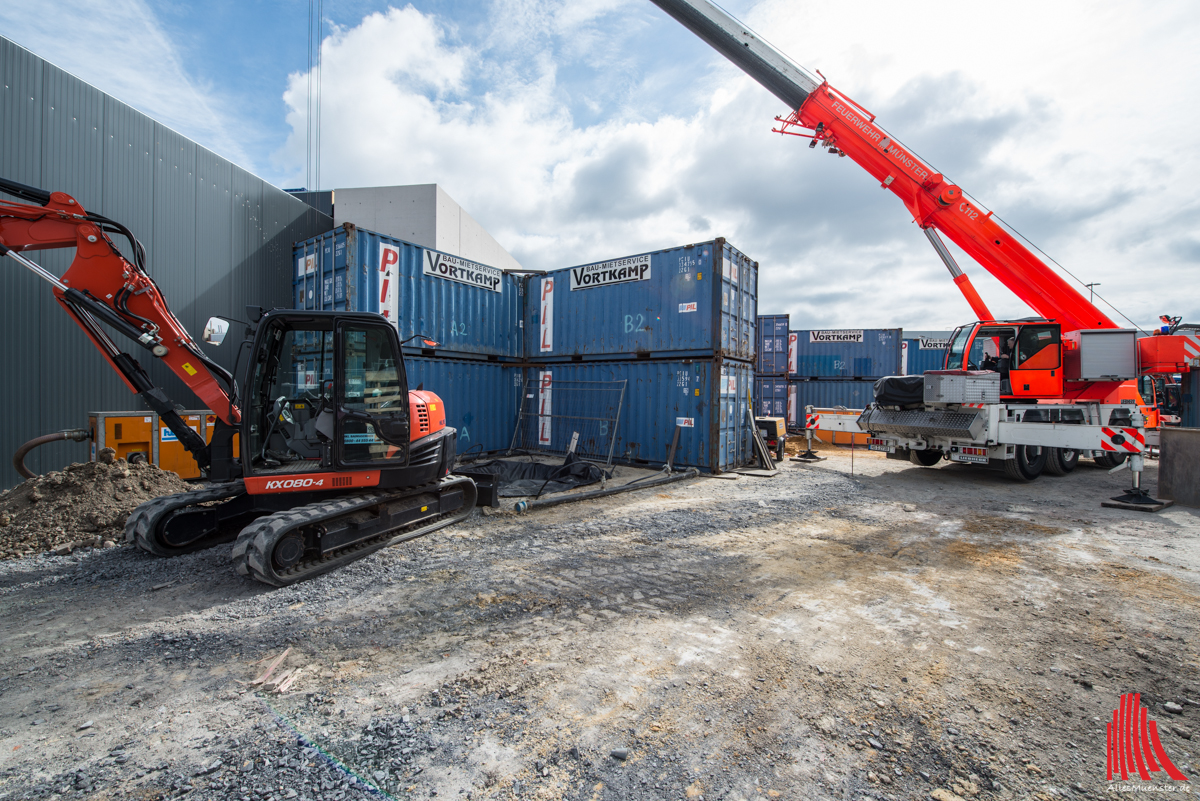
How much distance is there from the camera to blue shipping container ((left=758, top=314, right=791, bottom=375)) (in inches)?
816

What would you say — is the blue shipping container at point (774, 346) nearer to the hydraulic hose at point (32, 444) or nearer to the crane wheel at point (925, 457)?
the crane wheel at point (925, 457)

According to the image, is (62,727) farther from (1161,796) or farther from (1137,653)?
(1137,653)

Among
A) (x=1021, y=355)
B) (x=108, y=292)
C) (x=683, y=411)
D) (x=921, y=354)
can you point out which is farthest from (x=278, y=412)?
(x=921, y=354)

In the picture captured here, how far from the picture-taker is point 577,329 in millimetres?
12070

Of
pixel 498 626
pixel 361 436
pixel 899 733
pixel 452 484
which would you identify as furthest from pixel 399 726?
pixel 452 484

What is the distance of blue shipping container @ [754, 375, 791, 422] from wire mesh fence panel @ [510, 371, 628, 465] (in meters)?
10.9

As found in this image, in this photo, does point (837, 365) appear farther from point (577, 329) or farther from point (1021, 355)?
point (577, 329)

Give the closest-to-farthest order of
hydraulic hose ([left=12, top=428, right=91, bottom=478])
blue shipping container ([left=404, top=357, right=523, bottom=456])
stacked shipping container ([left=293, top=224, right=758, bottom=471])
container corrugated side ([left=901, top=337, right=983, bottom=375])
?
hydraulic hose ([left=12, top=428, right=91, bottom=478])
stacked shipping container ([left=293, top=224, right=758, bottom=471])
blue shipping container ([left=404, top=357, right=523, bottom=456])
container corrugated side ([left=901, top=337, right=983, bottom=375])

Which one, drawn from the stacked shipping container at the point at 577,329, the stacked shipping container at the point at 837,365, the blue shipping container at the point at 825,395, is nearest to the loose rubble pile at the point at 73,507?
the stacked shipping container at the point at 577,329

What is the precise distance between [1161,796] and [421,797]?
3107 mm

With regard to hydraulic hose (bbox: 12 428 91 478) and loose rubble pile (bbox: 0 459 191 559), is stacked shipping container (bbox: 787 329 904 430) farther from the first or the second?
hydraulic hose (bbox: 12 428 91 478)

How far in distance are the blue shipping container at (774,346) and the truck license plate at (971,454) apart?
435 inches

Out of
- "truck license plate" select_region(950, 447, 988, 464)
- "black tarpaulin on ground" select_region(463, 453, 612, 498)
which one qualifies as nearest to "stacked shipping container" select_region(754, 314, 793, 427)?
"truck license plate" select_region(950, 447, 988, 464)

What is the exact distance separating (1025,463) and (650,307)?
8.01 metres
